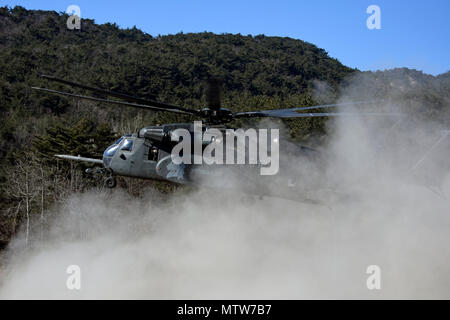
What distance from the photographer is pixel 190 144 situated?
1131 centimetres

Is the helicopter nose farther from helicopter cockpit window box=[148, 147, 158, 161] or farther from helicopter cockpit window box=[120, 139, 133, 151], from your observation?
helicopter cockpit window box=[148, 147, 158, 161]

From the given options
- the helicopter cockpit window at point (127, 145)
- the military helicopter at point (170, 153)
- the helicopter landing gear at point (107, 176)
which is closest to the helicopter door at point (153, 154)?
the military helicopter at point (170, 153)

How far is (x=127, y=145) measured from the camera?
1220 centimetres

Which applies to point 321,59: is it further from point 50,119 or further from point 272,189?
point 272,189

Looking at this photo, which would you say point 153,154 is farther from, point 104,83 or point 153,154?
point 104,83

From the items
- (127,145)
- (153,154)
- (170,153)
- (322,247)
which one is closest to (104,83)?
(322,247)

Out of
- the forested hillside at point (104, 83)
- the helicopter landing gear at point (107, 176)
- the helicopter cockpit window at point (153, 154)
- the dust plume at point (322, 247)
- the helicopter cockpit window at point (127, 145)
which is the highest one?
the forested hillside at point (104, 83)

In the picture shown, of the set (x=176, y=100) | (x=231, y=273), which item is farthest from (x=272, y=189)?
(x=176, y=100)

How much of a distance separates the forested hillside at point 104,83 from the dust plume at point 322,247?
5.44m

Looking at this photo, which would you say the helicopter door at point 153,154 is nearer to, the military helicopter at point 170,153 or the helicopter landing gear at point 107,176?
the military helicopter at point 170,153

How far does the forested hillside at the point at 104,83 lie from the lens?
1203 inches

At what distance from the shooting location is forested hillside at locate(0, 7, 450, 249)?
30562 millimetres

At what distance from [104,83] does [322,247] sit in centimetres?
5723

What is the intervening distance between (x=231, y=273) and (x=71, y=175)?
20003 mm
